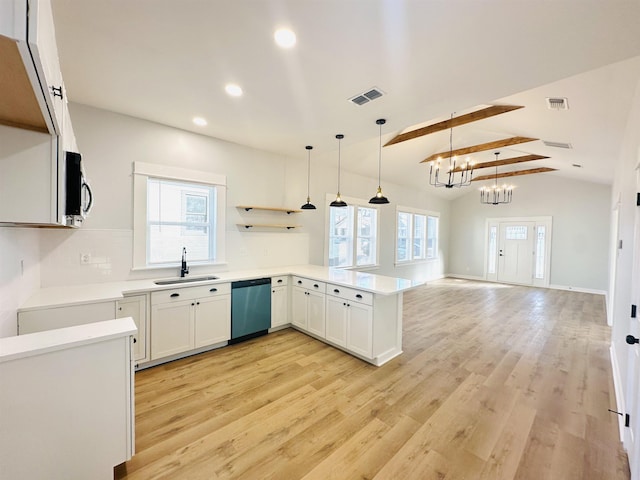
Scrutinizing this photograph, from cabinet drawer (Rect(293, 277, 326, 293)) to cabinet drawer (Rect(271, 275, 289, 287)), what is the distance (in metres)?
0.12

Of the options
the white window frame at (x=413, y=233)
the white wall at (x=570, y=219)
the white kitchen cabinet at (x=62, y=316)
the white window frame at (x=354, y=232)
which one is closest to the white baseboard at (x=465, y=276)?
the white wall at (x=570, y=219)

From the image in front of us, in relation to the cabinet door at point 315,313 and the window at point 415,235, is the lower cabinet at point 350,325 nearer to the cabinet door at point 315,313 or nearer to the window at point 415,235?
the cabinet door at point 315,313

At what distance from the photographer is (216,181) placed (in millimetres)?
3896

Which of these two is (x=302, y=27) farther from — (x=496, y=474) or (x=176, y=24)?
(x=496, y=474)

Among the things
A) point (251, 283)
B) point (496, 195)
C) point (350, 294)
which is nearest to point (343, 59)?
point (350, 294)

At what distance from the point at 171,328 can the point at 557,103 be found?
506 centimetres

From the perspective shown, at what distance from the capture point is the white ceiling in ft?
5.50

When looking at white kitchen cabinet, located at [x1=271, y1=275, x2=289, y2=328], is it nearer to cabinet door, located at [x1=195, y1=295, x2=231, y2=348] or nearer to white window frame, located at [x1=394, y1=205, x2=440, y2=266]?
cabinet door, located at [x1=195, y1=295, x2=231, y2=348]

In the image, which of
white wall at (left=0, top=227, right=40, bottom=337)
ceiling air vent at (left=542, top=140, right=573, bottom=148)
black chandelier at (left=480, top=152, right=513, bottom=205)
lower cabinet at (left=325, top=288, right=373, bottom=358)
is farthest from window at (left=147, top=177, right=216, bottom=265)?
black chandelier at (left=480, top=152, right=513, bottom=205)

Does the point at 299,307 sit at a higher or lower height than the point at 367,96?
lower

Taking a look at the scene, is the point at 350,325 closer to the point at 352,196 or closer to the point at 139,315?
the point at 139,315

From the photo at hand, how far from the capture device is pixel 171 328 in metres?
3.07

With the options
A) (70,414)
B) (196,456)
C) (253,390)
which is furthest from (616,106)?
(70,414)

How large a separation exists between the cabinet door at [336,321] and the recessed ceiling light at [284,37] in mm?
2646
